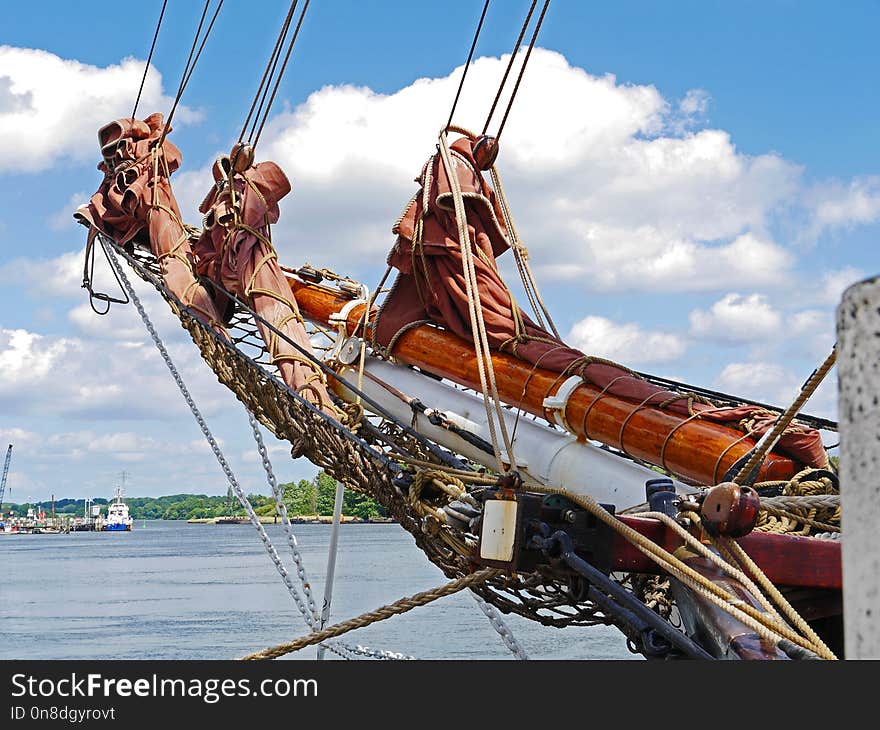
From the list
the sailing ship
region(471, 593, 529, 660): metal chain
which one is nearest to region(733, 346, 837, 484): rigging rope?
the sailing ship

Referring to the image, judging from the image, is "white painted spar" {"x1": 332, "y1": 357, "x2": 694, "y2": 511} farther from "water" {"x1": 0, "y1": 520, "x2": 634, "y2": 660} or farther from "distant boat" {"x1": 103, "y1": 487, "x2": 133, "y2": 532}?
"distant boat" {"x1": 103, "y1": 487, "x2": 133, "y2": 532}

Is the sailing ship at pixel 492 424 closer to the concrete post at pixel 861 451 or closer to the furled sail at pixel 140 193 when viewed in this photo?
the furled sail at pixel 140 193

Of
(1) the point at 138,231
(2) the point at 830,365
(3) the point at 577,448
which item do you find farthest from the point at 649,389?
(1) the point at 138,231

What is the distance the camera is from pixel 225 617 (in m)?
26.7

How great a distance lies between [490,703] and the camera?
1.83 m

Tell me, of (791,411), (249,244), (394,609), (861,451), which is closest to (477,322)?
(394,609)

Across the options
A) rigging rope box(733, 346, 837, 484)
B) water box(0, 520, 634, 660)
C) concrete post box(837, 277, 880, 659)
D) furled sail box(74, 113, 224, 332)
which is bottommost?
water box(0, 520, 634, 660)

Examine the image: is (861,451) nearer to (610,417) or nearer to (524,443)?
(610,417)

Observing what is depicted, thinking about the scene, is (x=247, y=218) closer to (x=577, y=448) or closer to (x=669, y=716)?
(x=577, y=448)

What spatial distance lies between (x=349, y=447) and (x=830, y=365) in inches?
122

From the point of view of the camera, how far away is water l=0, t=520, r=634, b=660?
2067 cm

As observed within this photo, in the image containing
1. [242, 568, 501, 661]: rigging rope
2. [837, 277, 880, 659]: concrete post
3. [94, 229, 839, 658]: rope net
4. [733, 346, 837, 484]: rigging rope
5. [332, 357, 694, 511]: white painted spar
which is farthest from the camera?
[332, 357, 694, 511]: white painted spar

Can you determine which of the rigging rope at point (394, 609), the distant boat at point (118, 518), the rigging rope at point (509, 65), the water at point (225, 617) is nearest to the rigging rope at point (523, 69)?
the rigging rope at point (509, 65)

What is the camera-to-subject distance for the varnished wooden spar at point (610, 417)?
4148 millimetres
